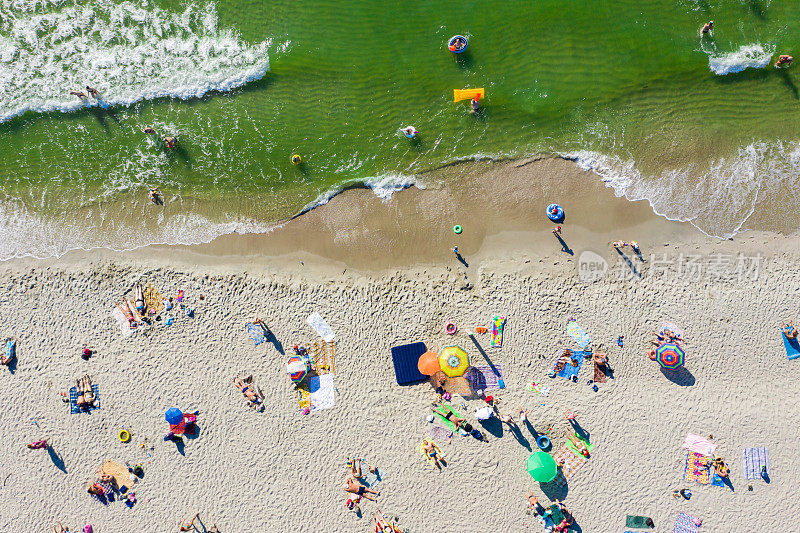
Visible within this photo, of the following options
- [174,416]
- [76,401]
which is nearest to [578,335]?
[174,416]

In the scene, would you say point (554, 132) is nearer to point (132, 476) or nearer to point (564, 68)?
point (564, 68)

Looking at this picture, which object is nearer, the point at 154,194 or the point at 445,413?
the point at 445,413

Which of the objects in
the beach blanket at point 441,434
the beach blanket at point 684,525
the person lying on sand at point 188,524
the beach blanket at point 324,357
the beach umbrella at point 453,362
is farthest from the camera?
the beach blanket at point 324,357

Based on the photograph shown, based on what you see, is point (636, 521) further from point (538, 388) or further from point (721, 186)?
point (721, 186)

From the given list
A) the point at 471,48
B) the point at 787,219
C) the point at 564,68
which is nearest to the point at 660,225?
the point at 787,219

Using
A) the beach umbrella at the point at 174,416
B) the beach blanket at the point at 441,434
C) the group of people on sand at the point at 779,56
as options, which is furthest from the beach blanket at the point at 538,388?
the group of people on sand at the point at 779,56

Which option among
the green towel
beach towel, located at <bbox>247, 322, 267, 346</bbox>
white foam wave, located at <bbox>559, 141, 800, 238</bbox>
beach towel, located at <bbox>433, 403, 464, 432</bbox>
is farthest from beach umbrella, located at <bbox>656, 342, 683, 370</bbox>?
beach towel, located at <bbox>247, 322, 267, 346</bbox>

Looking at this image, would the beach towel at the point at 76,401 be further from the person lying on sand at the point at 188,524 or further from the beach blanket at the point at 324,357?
the beach blanket at the point at 324,357
